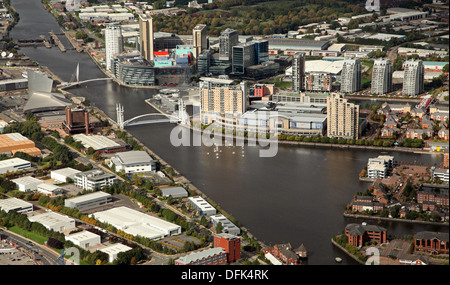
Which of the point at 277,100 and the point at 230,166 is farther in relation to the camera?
the point at 277,100

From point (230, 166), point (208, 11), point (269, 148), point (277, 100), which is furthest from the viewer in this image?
point (208, 11)

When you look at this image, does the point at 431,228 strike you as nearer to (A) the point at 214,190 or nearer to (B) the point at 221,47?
(A) the point at 214,190

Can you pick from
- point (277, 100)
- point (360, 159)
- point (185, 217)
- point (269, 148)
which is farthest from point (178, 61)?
point (185, 217)

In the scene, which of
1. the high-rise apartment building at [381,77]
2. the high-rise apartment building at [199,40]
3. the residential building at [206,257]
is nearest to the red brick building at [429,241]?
the residential building at [206,257]

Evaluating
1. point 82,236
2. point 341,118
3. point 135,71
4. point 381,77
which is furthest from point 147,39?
point 82,236

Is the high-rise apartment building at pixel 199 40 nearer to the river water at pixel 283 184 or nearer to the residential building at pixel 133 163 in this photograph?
the river water at pixel 283 184

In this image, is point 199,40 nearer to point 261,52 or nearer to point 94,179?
point 261,52

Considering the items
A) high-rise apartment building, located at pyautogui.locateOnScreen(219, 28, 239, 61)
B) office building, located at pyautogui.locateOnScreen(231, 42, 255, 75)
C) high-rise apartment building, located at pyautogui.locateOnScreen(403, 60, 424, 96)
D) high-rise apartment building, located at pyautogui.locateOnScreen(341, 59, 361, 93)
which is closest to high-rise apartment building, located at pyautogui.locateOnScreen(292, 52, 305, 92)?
high-rise apartment building, located at pyautogui.locateOnScreen(341, 59, 361, 93)
